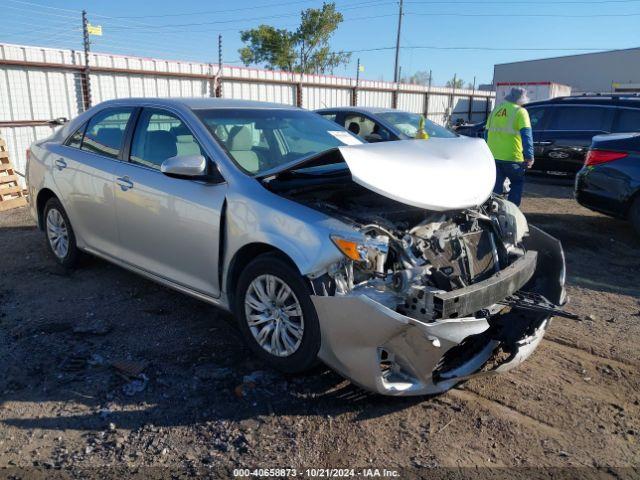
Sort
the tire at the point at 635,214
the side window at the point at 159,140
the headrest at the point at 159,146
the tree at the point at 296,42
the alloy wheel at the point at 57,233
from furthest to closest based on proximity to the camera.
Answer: the tree at the point at 296,42, the tire at the point at 635,214, the alloy wheel at the point at 57,233, the headrest at the point at 159,146, the side window at the point at 159,140

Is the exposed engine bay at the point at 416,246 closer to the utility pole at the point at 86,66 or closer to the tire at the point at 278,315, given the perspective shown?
the tire at the point at 278,315

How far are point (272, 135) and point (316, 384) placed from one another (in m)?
2.00

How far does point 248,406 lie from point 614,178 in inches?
229

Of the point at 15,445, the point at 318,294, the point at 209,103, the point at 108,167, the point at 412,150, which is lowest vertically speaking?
the point at 15,445

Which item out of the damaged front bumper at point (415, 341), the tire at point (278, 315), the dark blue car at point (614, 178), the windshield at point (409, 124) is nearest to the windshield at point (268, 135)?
the tire at point (278, 315)

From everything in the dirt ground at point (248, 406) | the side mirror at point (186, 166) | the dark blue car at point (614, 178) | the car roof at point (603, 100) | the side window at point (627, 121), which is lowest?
the dirt ground at point (248, 406)

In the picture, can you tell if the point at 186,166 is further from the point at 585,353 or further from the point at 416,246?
the point at 585,353

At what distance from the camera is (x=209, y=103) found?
4340 millimetres

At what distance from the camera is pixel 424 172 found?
11.0 feet

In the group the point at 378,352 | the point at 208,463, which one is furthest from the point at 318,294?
the point at 208,463

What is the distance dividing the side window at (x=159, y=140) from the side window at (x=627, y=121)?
359 inches

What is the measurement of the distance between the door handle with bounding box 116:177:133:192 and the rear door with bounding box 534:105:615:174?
8.95 metres

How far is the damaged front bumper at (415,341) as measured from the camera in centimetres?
276

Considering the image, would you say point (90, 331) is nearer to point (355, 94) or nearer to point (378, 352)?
point (378, 352)
